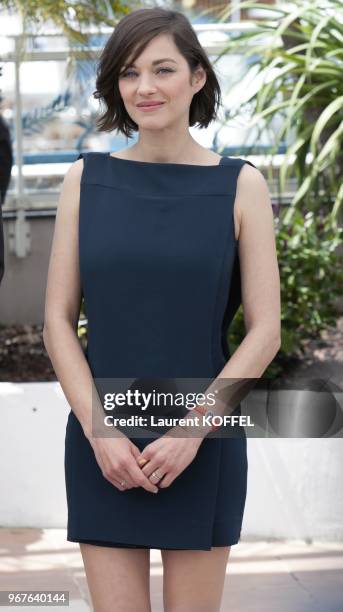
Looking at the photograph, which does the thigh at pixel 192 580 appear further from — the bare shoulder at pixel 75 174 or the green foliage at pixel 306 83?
the green foliage at pixel 306 83

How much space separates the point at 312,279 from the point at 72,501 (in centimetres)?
346

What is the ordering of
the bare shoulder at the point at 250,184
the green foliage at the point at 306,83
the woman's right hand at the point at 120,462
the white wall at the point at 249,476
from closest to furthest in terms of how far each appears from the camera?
1. the woman's right hand at the point at 120,462
2. the bare shoulder at the point at 250,184
3. the white wall at the point at 249,476
4. the green foliage at the point at 306,83

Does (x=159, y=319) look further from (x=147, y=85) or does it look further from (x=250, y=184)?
(x=147, y=85)

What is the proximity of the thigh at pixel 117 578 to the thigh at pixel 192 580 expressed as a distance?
2.0 inches

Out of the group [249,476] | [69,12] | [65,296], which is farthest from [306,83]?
[65,296]

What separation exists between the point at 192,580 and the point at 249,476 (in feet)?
7.41

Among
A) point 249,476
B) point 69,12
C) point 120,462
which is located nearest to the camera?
point 120,462

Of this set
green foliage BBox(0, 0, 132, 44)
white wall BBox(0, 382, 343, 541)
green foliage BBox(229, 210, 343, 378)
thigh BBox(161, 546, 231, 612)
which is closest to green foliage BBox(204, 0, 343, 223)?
green foliage BBox(229, 210, 343, 378)

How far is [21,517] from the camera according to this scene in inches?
175

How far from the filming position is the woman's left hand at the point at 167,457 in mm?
2016

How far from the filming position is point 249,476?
14.1 ft

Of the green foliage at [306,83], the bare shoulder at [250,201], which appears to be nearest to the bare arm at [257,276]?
the bare shoulder at [250,201]

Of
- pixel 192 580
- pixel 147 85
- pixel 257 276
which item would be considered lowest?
pixel 192 580

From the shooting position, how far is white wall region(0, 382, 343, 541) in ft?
14.0
